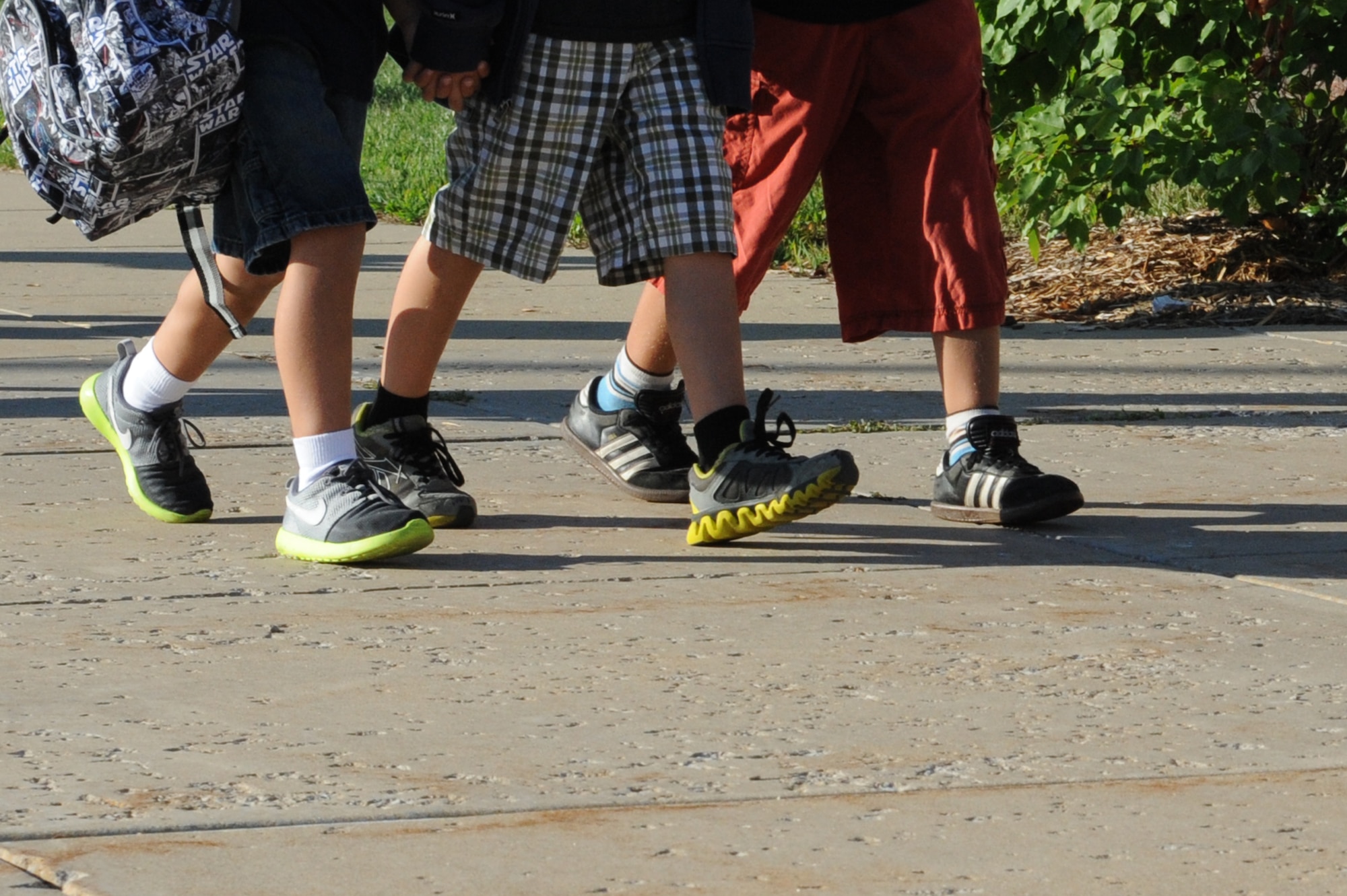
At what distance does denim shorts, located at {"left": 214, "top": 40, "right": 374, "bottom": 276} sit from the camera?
3.66m

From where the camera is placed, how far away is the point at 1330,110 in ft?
24.7

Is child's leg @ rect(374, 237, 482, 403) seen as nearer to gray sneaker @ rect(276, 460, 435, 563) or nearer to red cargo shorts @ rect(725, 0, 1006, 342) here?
gray sneaker @ rect(276, 460, 435, 563)

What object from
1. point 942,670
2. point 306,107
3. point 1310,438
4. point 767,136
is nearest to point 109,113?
point 306,107

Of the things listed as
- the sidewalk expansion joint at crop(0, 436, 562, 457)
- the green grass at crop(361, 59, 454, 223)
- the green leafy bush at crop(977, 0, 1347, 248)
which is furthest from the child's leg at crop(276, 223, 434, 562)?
the green grass at crop(361, 59, 454, 223)

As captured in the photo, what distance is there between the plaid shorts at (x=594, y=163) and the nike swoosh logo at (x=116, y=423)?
0.72 m

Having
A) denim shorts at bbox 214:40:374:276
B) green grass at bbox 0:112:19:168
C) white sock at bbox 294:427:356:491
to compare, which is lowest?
green grass at bbox 0:112:19:168

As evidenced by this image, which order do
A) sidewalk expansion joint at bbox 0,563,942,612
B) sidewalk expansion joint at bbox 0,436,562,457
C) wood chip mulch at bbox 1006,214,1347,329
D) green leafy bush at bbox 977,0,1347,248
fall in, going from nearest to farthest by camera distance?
sidewalk expansion joint at bbox 0,563,942,612 → sidewalk expansion joint at bbox 0,436,562,457 → green leafy bush at bbox 977,0,1347,248 → wood chip mulch at bbox 1006,214,1347,329

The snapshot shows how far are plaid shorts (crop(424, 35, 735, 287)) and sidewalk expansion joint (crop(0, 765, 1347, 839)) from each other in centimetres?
160

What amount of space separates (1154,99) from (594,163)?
10.6 ft

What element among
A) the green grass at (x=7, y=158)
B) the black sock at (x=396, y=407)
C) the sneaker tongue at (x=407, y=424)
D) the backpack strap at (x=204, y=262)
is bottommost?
the green grass at (x=7, y=158)

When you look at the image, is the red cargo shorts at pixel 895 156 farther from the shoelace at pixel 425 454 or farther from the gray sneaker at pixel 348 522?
the gray sneaker at pixel 348 522

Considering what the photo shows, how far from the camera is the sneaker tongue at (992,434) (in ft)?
13.9

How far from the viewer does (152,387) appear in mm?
4156

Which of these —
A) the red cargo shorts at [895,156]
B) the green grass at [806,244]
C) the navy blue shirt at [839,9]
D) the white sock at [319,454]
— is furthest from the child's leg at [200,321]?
the green grass at [806,244]
